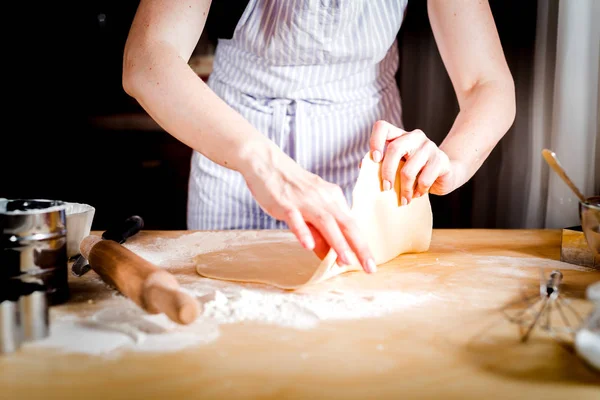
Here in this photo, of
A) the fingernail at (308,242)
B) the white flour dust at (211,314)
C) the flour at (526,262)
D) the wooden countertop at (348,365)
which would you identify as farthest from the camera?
the flour at (526,262)

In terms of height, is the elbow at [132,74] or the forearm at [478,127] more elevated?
the elbow at [132,74]

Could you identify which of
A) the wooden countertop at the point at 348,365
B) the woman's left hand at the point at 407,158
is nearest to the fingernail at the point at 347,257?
the wooden countertop at the point at 348,365

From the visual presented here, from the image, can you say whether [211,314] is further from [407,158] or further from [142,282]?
[407,158]

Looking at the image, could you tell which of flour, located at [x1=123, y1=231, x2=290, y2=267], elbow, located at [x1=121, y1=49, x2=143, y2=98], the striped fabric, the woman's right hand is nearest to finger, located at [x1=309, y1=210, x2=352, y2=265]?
the woman's right hand

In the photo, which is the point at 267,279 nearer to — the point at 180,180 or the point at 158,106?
the point at 158,106

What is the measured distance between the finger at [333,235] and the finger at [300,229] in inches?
1.0

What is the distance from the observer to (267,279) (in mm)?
1004

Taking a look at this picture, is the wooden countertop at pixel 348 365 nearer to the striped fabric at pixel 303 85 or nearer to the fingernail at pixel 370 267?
the fingernail at pixel 370 267

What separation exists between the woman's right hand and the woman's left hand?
0.19 metres

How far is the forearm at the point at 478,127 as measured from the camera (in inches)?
49.7

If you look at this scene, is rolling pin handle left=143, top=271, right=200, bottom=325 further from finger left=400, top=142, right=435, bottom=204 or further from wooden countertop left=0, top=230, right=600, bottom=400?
finger left=400, top=142, right=435, bottom=204

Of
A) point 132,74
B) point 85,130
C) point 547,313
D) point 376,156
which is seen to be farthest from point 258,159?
point 85,130

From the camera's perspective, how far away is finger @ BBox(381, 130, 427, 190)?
110cm

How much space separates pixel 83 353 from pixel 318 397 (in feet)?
1.00
